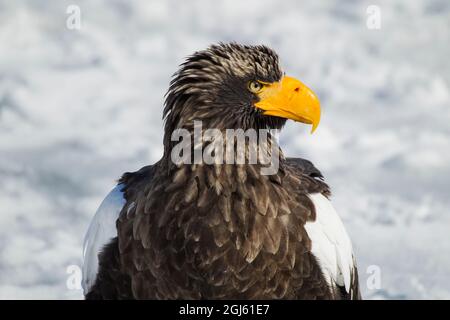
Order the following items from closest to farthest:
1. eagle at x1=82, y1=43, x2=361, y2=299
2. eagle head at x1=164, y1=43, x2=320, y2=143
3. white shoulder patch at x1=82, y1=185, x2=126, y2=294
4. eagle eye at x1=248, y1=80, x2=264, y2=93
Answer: eagle at x1=82, y1=43, x2=361, y2=299 < eagle head at x1=164, y1=43, x2=320, y2=143 < eagle eye at x1=248, y1=80, x2=264, y2=93 < white shoulder patch at x1=82, y1=185, x2=126, y2=294

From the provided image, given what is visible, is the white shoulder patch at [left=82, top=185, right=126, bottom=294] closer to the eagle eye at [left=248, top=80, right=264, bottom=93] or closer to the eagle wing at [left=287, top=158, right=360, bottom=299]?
the eagle eye at [left=248, top=80, right=264, bottom=93]

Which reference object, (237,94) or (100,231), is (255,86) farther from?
(100,231)

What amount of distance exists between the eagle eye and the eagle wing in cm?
96

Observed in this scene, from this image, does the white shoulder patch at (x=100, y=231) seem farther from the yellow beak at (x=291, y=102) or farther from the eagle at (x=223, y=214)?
the yellow beak at (x=291, y=102)

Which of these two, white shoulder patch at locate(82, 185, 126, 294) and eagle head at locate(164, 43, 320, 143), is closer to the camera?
eagle head at locate(164, 43, 320, 143)

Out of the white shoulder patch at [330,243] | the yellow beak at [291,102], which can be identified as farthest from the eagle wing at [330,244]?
the yellow beak at [291,102]

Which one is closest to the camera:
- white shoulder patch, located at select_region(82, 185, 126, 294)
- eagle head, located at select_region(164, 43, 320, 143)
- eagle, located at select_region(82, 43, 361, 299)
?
eagle, located at select_region(82, 43, 361, 299)

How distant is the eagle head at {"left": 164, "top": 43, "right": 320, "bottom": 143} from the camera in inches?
214

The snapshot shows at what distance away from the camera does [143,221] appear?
17.5 feet

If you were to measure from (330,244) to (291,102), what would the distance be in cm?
132

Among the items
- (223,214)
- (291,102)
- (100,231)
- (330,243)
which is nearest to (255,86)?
(291,102)

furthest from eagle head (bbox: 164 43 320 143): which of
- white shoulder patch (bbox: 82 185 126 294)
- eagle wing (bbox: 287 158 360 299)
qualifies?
white shoulder patch (bbox: 82 185 126 294)

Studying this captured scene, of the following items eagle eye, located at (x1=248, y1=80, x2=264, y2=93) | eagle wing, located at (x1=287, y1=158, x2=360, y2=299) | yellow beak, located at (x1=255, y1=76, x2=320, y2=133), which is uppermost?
eagle eye, located at (x1=248, y1=80, x2=264, y2=93)

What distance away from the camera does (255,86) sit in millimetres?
5605
